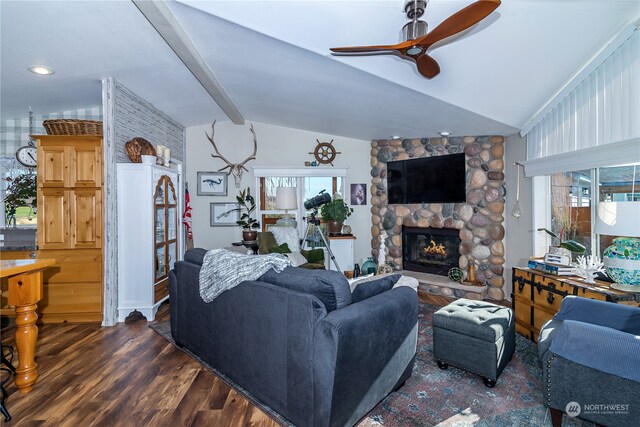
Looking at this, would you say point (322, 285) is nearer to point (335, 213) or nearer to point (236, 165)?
point (335, 213)

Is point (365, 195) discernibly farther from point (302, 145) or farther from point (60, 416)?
point (60, 416)

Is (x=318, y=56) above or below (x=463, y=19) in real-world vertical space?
above

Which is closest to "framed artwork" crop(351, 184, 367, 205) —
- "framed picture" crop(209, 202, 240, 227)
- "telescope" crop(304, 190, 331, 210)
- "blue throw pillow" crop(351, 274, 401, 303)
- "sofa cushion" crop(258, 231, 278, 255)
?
"telescope" crop(304, 190, 331, 210)

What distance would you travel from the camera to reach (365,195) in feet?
17.8

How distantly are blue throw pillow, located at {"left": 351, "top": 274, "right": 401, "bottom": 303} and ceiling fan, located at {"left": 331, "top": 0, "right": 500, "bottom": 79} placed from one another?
4.73 ft

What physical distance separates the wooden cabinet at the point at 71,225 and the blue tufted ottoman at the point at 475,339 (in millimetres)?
3397

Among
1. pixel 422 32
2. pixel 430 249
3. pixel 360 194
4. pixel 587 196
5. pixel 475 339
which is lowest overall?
pixel 475 339

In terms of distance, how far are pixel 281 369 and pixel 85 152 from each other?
3.18 m

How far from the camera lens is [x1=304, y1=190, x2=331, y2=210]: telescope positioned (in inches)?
196

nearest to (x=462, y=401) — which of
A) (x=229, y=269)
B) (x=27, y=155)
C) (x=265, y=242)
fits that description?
(x=229, y=269)

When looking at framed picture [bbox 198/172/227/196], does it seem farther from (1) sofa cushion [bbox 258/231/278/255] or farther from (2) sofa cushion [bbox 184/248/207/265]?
(2) sofa cushion [bbox 184/248/207/265]

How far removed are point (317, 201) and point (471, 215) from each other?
7.44 feet

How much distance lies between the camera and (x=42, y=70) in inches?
118

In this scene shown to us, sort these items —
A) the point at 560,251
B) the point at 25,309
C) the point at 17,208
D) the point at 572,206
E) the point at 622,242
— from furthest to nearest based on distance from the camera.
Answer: the point at 17,208 < the point at 572,206 < the point at 560,251 < the point at 622,242 < the point at 25,309
